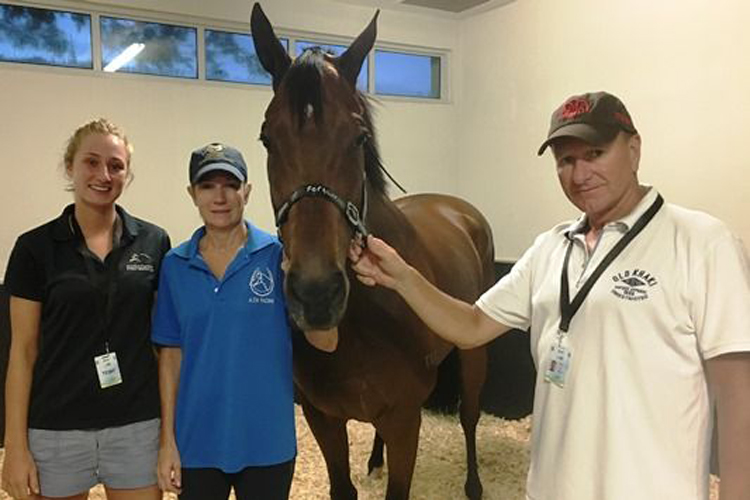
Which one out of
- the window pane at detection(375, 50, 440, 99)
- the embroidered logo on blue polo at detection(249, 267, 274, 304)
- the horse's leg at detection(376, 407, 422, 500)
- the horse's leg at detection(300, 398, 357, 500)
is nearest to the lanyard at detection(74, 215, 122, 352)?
the embroidered logo on blue polo at detection(249, 267, 274, 304)

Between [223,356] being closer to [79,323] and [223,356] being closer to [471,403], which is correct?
[79,323]

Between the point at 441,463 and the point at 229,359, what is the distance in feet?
6.98

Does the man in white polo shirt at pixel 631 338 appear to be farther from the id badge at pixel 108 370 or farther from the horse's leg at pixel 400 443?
the id badge at pixel 108 370

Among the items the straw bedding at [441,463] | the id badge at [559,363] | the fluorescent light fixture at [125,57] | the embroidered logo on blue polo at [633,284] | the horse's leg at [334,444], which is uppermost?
the fluorescent light fixture at [125,57]

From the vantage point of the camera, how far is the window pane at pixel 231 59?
399 centimetres

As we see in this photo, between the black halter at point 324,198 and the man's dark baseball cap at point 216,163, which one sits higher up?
the man's dark baseball cap at point 216,163

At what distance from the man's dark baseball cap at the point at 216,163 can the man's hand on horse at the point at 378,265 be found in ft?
1.11

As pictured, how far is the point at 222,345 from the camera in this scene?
1297 mm

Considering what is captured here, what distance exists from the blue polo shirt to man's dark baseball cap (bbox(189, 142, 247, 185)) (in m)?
0.18

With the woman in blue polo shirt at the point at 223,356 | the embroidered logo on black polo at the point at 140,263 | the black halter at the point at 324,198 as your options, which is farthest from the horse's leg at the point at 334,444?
the black halter at the point at 324,198

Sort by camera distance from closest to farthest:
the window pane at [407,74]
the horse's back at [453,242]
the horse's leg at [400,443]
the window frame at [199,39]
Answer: the horse's leg at [400,443] → the horse's back at [453,242] → the window frame at [199,39] → the window pane at [407,74]

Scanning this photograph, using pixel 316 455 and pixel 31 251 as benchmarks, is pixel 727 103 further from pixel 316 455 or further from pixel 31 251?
pixel 31 251

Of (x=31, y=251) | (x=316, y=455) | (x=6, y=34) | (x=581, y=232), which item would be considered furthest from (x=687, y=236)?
(x=6, y=34)

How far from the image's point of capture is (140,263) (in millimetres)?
1411
